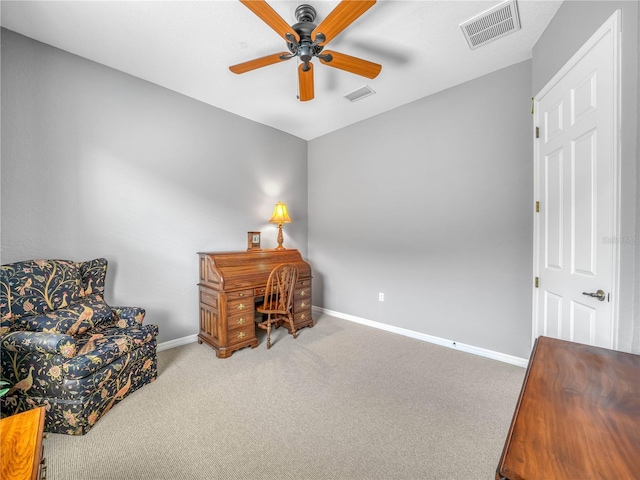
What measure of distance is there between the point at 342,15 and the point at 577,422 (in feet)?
6.54

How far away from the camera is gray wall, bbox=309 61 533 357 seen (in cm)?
243

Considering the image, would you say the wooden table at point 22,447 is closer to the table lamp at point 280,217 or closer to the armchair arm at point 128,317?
the armchair arm at point 128,317

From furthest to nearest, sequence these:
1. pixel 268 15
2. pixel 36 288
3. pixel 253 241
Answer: pixel 253 241
pixel 36 288
pixel 268 15

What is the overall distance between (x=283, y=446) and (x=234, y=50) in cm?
290

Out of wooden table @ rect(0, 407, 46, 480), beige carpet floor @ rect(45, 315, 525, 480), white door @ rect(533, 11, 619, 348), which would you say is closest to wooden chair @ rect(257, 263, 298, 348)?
beige carpet floor @ rect(45, 315, 525, 480)

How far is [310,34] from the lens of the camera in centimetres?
176

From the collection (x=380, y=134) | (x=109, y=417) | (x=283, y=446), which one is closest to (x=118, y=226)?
(x=109, y=417)

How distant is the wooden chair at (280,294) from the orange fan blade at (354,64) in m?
1.91

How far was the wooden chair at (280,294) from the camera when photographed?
2.89 meters

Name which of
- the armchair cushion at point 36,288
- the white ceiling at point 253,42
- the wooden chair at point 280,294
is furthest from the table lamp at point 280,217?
the armchair cushion at point 36,288

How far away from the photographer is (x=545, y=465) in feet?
1.69

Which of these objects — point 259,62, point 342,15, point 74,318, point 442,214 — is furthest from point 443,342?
point 74,318

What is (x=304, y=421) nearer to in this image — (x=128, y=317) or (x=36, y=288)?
(x=128, y=317)

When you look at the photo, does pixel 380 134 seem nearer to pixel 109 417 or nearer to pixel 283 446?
pixel 283 446
